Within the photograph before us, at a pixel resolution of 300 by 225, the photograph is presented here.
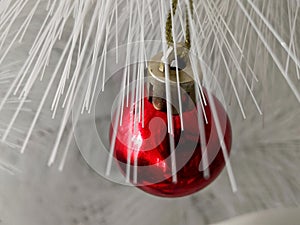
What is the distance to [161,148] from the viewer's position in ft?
1.29

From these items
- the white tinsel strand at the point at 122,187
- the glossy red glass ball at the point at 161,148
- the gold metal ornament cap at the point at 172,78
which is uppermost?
the gold metal ornament cap at the point at 172,78

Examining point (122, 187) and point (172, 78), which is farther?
point (122, 187)

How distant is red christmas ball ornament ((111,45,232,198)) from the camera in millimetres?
382

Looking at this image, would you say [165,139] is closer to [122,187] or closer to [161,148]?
[161,148]

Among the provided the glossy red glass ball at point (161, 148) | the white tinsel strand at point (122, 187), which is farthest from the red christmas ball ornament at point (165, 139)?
the white tinsel strand at point (122, 187)

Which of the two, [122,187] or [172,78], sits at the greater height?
[172,78]

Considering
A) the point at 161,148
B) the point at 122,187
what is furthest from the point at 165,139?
the point at 122,187

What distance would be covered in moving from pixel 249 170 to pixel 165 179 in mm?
307

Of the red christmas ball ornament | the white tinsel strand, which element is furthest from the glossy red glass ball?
the white tinsel strand

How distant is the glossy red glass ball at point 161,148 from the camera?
0.39 metres

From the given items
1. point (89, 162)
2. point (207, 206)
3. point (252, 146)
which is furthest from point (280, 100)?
point (89, 162)

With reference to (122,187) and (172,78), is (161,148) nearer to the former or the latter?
(172,78)

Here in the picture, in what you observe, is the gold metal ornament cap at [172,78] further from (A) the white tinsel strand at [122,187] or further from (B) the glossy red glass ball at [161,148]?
(A) the white tinsel strand at [122,187]

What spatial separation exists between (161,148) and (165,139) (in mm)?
10
